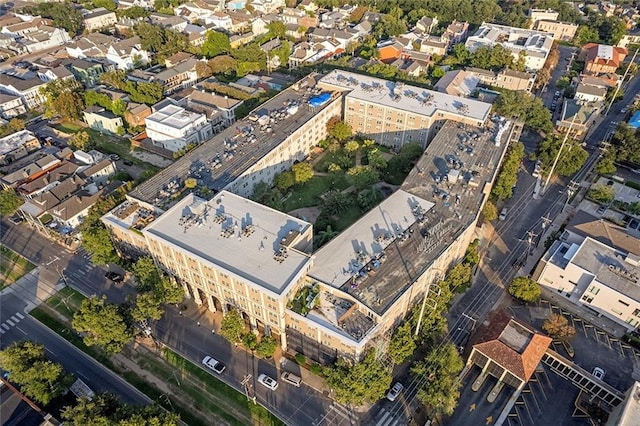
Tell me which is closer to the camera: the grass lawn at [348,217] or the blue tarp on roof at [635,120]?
the grass lawn at [348,217]

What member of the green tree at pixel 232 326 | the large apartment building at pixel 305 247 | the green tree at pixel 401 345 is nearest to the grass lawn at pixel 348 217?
the large apartment building at pixel 305 247

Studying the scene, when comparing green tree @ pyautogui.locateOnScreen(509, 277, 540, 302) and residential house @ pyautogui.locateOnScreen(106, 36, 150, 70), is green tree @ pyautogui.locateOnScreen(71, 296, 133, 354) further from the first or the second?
residential house @ pyautogui.locateOnScreen(106, 36, 150, 70)

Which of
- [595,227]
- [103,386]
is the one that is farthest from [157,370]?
[595,227]

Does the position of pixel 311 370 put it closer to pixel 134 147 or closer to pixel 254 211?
pixel 254 211

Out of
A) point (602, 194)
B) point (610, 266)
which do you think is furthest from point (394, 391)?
point (602, 194)

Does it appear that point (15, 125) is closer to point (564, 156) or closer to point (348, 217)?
point (348, 217)

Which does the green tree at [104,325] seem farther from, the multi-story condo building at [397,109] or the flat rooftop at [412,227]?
the multi-story condo building at [397,109]

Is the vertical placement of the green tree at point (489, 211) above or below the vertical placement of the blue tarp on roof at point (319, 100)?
below
